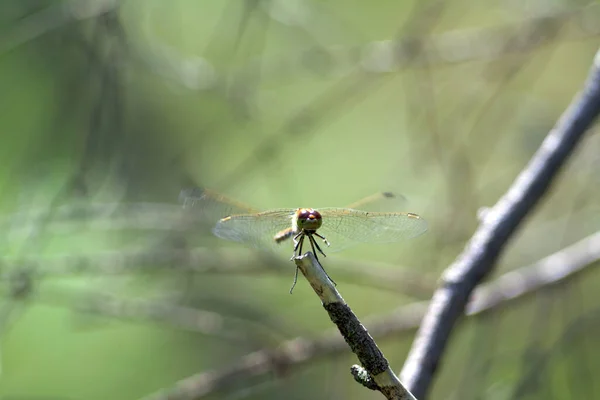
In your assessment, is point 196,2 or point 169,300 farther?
point 196,2

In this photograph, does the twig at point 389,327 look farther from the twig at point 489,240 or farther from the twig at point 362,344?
the twig at point 362,344

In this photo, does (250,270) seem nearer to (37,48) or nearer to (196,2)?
(196,2)

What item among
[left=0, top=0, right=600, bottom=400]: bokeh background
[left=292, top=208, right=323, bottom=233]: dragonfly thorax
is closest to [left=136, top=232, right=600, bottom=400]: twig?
[left=0, top=0, right=600, bottom=400]: bokeh background

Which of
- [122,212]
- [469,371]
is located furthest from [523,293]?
[122,212]

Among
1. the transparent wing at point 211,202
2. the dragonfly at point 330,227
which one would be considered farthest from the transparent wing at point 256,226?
the transparent wing at point 211,202

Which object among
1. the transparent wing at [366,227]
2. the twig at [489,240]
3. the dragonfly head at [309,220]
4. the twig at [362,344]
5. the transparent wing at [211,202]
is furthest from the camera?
the transparent wing at [211,202]

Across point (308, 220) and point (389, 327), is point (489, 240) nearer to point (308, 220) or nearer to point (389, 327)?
point (308, 220)

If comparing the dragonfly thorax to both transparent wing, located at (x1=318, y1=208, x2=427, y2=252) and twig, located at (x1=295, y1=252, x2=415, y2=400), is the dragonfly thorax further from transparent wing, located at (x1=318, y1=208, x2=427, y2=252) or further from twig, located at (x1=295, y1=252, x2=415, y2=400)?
twig, located at (x1=295, y1=252, x2=415, y2=400)
